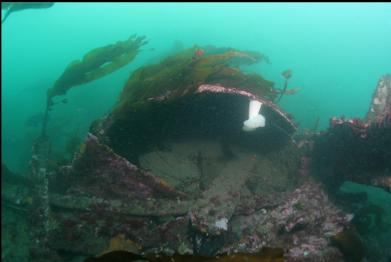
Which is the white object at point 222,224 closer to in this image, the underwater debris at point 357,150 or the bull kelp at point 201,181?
the bull kelp at point 201,181

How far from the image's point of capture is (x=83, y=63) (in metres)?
7.49

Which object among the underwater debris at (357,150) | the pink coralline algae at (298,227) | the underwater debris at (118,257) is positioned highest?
the underwater debris at (118,257)

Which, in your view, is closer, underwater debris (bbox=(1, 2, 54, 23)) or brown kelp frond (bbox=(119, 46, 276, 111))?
brown kelp frond (bbox=(119, 46, 276, 111))

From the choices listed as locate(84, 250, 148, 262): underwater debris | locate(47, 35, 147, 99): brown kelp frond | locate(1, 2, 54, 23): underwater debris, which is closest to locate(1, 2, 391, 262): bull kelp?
locate(84, 250, 148, 262): underwater debris

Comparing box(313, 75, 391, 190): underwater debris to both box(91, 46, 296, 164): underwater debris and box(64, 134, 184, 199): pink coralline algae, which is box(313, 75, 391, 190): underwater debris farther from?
box(64, 134, 184, 199): pink coralline algae

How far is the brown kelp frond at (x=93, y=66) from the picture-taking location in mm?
7457

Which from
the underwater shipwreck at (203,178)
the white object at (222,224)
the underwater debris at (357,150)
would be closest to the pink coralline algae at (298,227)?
the underwater shipwreck at (203,178)

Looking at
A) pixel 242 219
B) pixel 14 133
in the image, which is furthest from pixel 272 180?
pixel 14 133

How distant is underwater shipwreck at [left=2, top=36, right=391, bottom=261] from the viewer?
3996 millimetres

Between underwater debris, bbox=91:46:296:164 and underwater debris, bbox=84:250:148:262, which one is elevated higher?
underwater debris, bbox=84:250:148:262

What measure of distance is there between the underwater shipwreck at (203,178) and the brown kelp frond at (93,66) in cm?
173

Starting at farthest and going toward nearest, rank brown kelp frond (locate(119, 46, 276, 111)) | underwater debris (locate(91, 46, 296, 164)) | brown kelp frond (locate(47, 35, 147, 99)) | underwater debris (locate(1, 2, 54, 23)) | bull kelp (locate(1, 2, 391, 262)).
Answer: underwater debris (locate(1, 2, 54, 23)), brown kelp frond (locate(47, 35, 147, 99)), brown kelp frond (locate(119, 46, 276, 111)), underwater debris (locate(91, 46, 296, 164)), bull kelp (locate(1, 2, 391, 262))

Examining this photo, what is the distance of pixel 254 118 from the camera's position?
17.2 feet

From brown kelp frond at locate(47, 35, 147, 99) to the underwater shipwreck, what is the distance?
1725 millimetres
